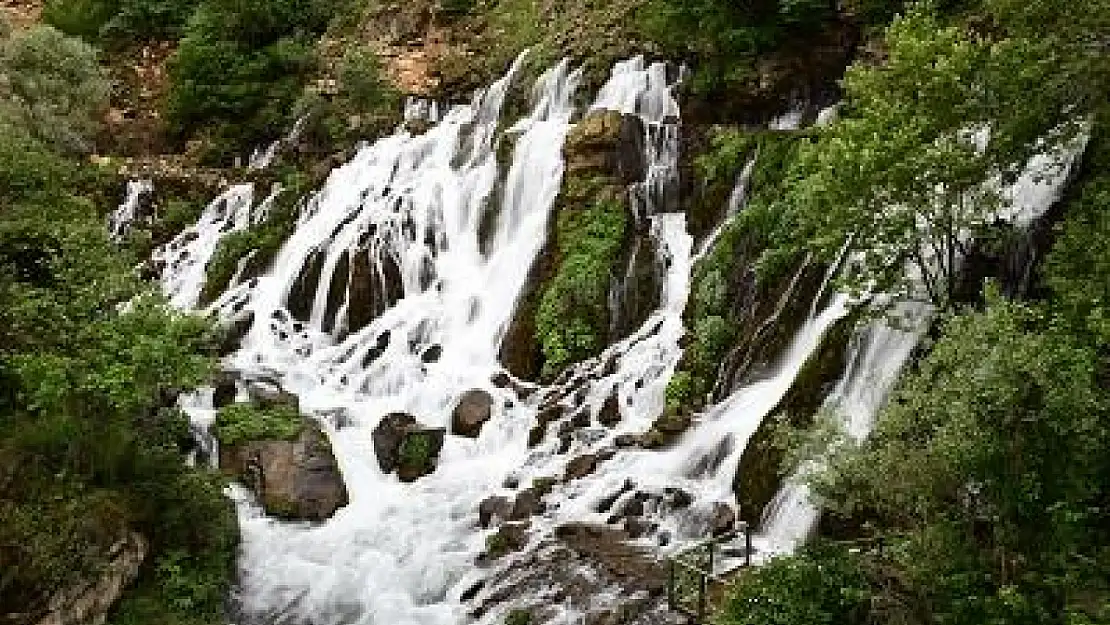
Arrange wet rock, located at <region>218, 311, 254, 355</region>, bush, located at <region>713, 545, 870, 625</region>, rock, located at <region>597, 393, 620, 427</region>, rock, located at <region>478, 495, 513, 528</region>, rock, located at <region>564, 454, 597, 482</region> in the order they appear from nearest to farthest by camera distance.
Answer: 1. bush, located at <region>713, 545, 870, 625</region>
2. rock, located at <region>478, 495, 513, 528</region>
3. rock, located at <region>564, 454, 597, 482</region>
4. rock, located at <region>597, 393, 620, 427</region>
5. wet rock, located at <region>218, 311, 254, 355</region>

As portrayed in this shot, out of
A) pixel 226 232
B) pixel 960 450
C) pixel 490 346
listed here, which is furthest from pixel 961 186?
pixel 226 232

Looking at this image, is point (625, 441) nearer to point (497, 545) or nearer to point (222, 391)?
point (497, 545)

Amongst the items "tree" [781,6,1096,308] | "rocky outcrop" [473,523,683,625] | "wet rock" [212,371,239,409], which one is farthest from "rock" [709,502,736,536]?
"wet rock" [212,371,239,409]

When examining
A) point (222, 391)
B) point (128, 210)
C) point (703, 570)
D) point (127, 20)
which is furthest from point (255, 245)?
point (703, 570)

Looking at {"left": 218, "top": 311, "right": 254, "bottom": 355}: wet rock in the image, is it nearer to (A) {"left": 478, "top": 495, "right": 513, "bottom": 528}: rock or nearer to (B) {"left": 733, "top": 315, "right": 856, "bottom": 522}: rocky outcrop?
(A) {"left": 478, "top": 495, "right": 513, "bottom": 528}: rock

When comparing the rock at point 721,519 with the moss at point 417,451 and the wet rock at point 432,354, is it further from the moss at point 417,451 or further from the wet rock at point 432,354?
the wet rock at point 432,354

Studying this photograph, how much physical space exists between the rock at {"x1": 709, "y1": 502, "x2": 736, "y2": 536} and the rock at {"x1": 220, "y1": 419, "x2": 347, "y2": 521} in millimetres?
5778

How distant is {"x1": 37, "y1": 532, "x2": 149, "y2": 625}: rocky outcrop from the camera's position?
43.5 feet

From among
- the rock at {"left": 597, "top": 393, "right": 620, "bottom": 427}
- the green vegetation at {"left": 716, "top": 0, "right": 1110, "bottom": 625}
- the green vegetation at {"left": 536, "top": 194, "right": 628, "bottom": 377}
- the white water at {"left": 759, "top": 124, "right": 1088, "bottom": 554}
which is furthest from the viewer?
the green vegetation at {"left": 536, "top": 194, "right": 628, "bottom": 377}

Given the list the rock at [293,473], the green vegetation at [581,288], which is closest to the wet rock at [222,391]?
the rock at [293,473]

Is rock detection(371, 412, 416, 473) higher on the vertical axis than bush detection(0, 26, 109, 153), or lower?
lower

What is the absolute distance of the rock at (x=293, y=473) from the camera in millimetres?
A: 18047

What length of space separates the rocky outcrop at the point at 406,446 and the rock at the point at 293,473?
0.88 metres

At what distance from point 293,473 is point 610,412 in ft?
15.5
